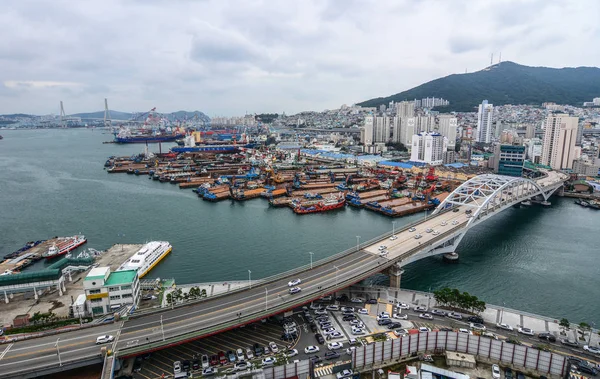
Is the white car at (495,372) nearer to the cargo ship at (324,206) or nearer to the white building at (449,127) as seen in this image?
the cargo ship at (324,206)

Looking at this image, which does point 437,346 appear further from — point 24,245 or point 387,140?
point 387,140

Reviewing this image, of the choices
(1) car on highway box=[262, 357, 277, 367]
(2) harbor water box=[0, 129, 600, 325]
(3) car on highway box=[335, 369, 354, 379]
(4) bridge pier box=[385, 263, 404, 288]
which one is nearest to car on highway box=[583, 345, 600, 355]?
(2) harbor water box=[0, 129, 600, 325]

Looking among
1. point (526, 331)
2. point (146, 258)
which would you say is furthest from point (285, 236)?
point (526, 331)

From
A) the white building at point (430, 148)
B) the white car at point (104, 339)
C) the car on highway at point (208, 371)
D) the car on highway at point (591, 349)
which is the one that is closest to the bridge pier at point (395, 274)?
the car on highway at point (591, 349)

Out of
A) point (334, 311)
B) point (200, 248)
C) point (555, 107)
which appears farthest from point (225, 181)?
point (555, 107)

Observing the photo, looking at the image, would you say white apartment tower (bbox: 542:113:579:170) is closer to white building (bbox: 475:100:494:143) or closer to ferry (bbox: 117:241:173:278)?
white building (bbox: 475:100:494:143)

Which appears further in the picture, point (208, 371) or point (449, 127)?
point (449, 127)

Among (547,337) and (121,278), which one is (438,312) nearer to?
(547,337)
